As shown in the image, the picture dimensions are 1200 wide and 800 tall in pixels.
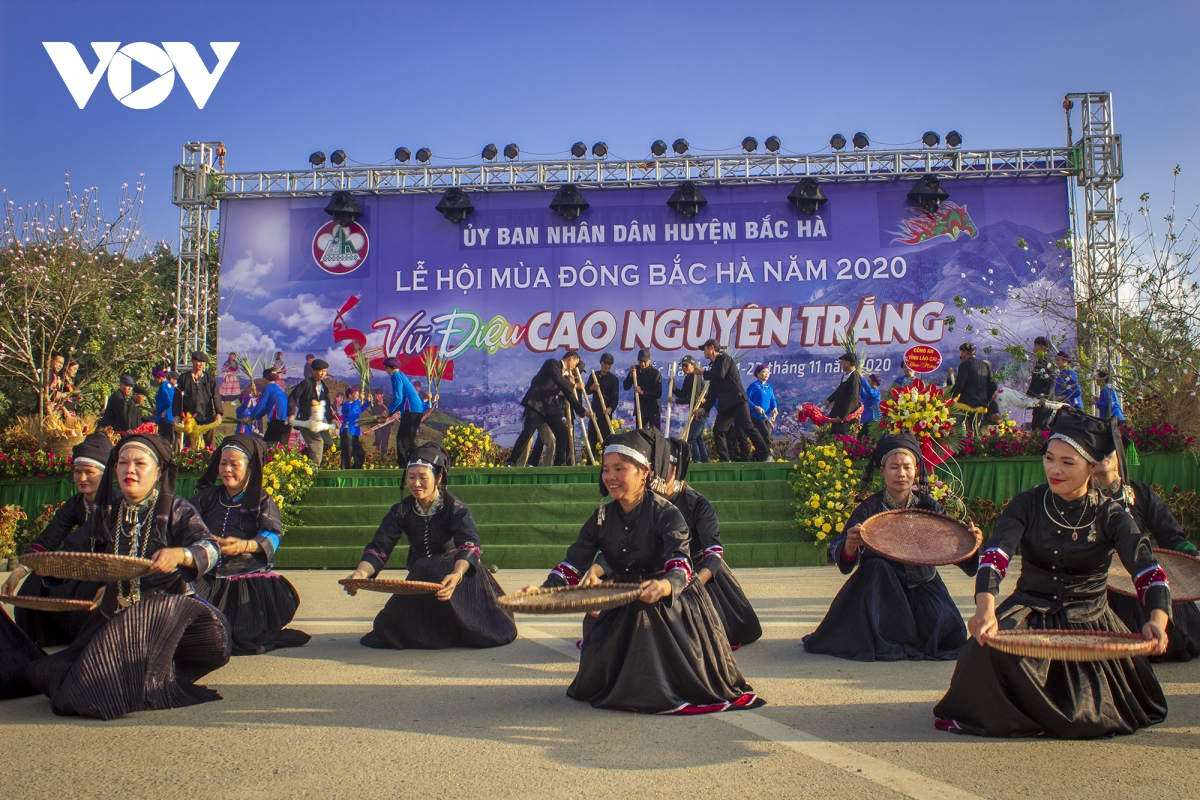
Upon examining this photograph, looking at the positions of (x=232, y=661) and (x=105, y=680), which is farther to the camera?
(x=232, y=661)

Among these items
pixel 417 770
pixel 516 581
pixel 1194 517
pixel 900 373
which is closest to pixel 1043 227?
pixel 900 373

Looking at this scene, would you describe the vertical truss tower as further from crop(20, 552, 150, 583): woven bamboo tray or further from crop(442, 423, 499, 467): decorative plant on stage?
crop(20, 552, 150, 583): woven bamboo tray

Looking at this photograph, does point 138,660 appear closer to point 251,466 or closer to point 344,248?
point 251,466

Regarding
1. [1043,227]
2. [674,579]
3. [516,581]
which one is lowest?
[516,581]

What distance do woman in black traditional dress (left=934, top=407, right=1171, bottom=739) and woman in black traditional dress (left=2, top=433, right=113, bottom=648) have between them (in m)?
4.28

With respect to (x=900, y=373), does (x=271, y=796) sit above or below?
below

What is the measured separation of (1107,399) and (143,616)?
1277cm

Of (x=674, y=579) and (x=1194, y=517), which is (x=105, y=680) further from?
(x=1194, y=517)

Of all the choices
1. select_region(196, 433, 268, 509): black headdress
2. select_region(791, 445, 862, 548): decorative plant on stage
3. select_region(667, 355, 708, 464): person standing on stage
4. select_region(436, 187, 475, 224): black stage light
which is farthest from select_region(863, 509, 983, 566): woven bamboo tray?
select_region(436, 187, 475, 224): black stage light

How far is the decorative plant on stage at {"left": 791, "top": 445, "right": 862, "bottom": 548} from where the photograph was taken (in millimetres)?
10703

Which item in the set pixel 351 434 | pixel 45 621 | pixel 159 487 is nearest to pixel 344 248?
pixel 351 434

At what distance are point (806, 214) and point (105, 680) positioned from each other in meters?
15.7

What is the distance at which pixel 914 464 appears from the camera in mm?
5691

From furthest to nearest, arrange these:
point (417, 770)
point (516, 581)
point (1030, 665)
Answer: point (516, 581) → point (1030, 665) → point (417, 770)
